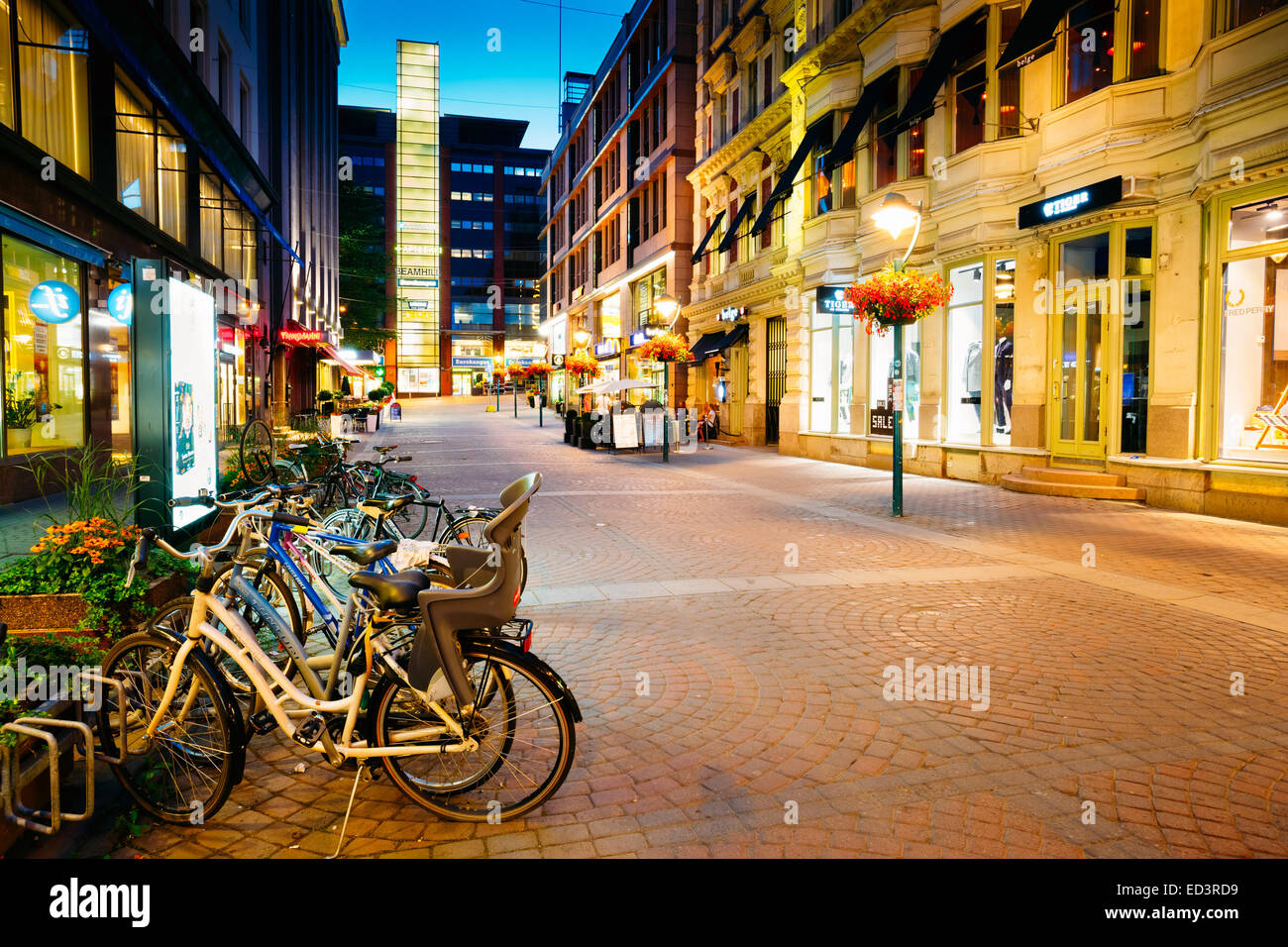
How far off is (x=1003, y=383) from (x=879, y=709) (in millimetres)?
13758

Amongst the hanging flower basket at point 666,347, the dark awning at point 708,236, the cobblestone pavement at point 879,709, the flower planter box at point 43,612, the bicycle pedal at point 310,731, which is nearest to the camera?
the cobblestone pavement at point 879,709

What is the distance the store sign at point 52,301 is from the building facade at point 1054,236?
14274 mm

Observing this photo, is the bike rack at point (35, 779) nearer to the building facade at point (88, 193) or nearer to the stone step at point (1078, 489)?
the building facade at point (88, 193)

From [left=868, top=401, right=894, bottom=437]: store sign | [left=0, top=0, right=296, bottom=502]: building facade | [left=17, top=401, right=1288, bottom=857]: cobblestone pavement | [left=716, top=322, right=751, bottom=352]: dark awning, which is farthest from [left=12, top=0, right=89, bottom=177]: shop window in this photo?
[left=716, top=322, right=751, bottom=352]: dark awning

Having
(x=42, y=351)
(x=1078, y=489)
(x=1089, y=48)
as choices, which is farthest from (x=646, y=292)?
(x=42, y=351)

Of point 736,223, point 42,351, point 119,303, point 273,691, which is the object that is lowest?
point 273,691

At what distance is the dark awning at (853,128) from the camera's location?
19441 mm

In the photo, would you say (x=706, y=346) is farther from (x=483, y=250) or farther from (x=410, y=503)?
(x=483, y=250)

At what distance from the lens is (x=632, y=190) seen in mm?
42656

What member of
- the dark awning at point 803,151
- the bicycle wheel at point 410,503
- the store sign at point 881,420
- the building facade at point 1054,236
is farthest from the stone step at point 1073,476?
the dark awning at point 803,151

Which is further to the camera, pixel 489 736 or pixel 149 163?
pixel 149 163
